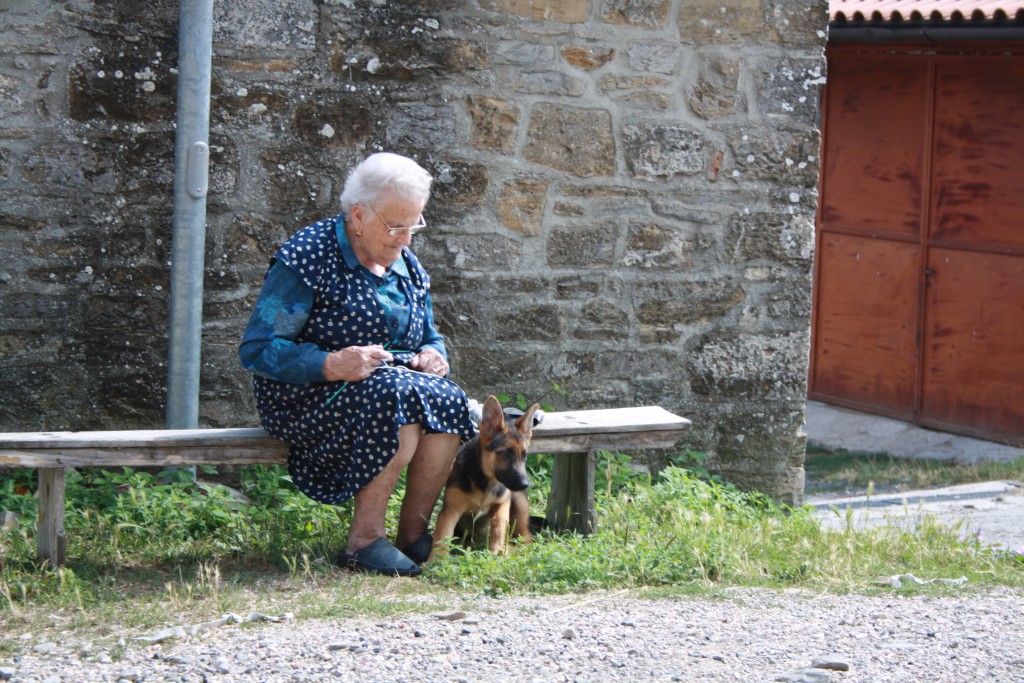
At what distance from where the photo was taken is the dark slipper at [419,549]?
448 cm

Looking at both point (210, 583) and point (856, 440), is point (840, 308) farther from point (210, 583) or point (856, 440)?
point (210, 583)

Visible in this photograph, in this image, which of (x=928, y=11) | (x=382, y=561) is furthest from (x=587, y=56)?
(x=928, y=11)

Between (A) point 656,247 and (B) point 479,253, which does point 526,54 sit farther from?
(A) point 656,247

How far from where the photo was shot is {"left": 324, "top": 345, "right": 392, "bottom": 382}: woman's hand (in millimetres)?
4152

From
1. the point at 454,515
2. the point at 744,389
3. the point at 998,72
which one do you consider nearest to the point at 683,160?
the point at 744,389

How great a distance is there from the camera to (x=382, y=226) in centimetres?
430

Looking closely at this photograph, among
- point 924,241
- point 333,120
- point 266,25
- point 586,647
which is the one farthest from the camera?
point 924,241

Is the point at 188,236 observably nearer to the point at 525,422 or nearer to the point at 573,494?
the point at 525,422

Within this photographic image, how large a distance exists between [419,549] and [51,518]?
121 cm

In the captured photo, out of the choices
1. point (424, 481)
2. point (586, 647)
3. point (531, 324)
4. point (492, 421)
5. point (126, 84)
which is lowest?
point (586, 647)

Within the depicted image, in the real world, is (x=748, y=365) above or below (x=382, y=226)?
below

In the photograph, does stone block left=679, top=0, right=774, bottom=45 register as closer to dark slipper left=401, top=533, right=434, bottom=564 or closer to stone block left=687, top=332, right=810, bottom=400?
stone block left=687, top=332, right=810, bottom=400

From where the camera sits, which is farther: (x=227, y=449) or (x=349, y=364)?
(x=227, y=449)

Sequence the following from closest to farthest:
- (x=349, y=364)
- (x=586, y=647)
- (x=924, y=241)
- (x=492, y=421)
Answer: (x=586, y=647)
(x=349, y=364)
(x=492, y=421)
(x=924, y=241)
